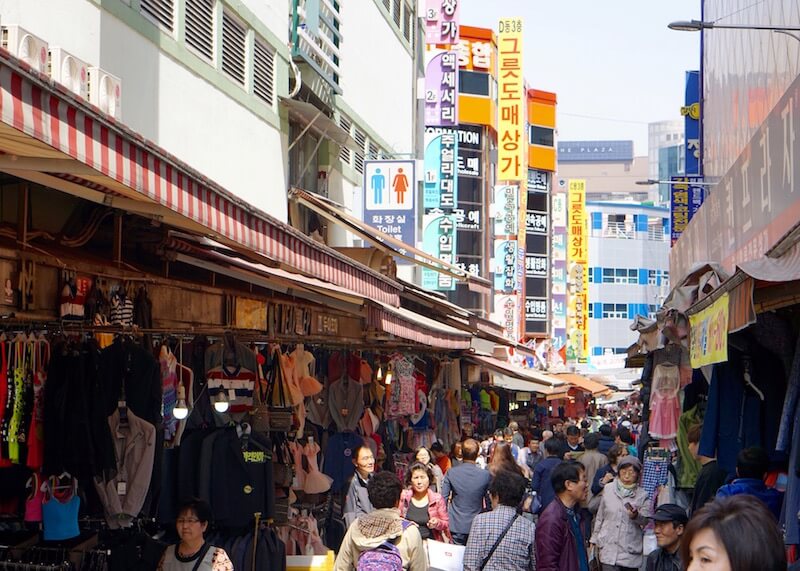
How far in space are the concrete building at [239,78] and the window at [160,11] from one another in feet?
0.07

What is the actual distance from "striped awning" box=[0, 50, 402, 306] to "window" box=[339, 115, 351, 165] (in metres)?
15.1

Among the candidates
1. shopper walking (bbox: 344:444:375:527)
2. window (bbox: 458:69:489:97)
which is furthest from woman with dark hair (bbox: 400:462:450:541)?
window (bbox: 458:69:489:97)

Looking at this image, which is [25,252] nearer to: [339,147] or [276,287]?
[276,287]

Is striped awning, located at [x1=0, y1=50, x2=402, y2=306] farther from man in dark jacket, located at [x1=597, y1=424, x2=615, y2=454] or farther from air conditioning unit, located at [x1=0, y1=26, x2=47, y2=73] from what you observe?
man in dark jacket, located at [x1=597, y1=424, x2=615, y2=454]

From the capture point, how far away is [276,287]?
1030cm

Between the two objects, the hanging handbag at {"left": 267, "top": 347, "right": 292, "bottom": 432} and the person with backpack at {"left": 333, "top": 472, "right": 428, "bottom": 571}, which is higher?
the hanging handbag at {"left": 267, "top": 347, "right": 292, "bottom": 432}

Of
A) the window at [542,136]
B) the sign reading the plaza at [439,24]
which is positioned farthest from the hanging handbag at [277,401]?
the window at [542,136]

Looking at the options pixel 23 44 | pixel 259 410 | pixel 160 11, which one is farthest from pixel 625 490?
pixel 160 11

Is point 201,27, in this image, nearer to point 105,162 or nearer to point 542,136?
point 105,162

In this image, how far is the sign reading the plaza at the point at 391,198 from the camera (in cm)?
2203

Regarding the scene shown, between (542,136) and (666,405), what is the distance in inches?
1667

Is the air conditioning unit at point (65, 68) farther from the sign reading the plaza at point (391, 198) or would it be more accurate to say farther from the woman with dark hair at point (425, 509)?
the sign reading the plaza at point (391, 198)

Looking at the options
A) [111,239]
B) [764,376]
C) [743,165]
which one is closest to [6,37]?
[111,239]

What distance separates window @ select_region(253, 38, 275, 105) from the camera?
17.2m
